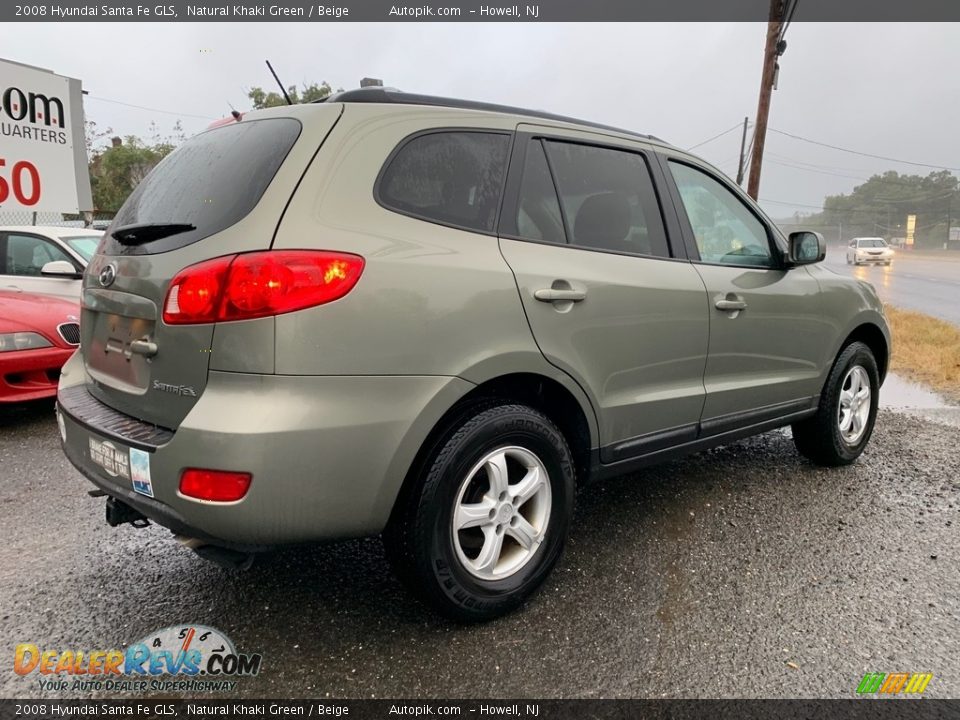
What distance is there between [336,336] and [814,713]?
1817 mm

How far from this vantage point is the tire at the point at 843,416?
395 centimetres

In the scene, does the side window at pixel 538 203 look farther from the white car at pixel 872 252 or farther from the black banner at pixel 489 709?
the white car at pixel 872 252

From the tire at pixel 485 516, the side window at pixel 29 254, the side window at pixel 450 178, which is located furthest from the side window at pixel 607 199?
the side window at pixel 29 254

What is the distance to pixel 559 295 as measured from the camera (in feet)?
8.04

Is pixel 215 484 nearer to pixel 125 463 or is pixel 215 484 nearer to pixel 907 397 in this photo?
pixel 125 463

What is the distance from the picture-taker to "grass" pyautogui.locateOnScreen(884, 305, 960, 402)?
22.6ft

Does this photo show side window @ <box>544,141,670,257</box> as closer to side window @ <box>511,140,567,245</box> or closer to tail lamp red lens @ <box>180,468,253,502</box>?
side window @ <box>511,140,567,245</box>

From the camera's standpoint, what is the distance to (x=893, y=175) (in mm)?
116375

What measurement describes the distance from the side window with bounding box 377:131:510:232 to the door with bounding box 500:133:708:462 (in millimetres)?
83

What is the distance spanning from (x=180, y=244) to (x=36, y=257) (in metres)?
5.23

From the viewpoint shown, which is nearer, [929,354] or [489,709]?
[489,709]

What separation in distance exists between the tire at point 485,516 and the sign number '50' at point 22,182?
10290mm

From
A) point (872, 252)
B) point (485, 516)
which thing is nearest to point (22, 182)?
point (485, 516)

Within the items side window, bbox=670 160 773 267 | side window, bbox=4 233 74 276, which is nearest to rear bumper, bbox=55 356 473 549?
side window, bbox=670 160 773 267
